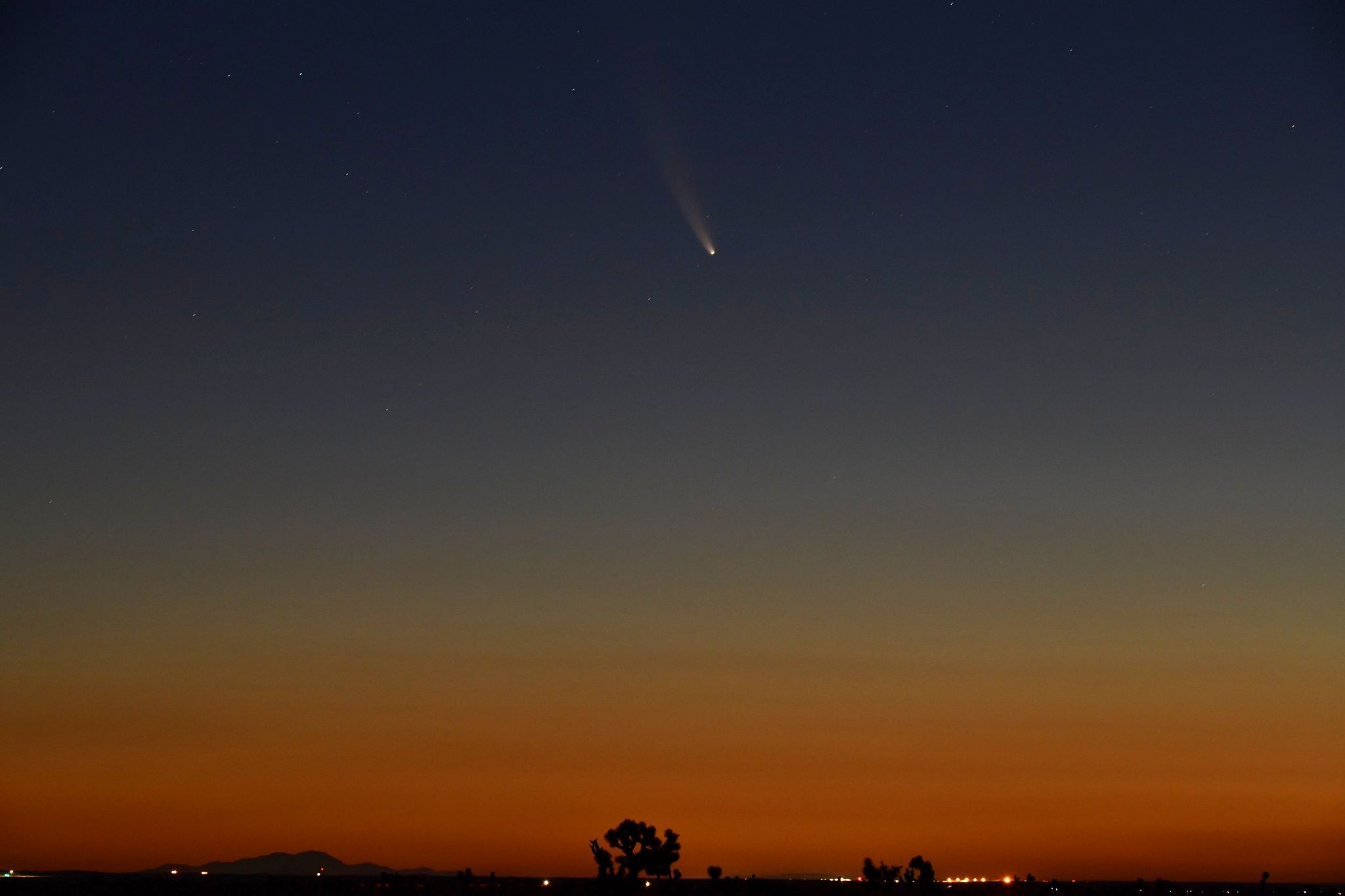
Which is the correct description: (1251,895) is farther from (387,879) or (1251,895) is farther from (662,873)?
(387,879)

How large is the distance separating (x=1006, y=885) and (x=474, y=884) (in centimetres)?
5041

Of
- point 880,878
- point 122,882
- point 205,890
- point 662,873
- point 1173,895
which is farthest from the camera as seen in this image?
point 1173,895

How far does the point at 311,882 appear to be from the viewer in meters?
139

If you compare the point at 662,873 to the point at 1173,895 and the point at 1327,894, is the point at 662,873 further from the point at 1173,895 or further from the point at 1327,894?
the point at 1327,894

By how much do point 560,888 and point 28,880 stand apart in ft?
150

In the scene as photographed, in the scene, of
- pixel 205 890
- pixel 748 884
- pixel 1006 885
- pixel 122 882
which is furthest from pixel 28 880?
pixel 1006 885

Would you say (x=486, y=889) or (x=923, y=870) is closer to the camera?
(x=923, y=870)

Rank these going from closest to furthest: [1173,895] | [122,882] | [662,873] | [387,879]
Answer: [387,879], [662,873], [122,882], [1173,895]

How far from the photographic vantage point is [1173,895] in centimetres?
13612

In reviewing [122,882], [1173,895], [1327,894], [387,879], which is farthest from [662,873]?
[1327,894]

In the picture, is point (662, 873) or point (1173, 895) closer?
point (662, 873)

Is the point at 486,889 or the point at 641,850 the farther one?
the point at 486,889

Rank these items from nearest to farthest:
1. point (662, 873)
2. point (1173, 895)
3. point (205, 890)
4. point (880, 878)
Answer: point (662, 873), point (880, 878), point (205, 890), point (1173, 895)

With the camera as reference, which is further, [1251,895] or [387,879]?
[1251,895]
